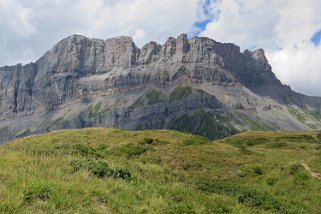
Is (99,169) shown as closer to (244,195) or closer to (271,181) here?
(244,195)

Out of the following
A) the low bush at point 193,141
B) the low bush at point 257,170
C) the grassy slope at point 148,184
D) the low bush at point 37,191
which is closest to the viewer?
the low bush at point 37,191

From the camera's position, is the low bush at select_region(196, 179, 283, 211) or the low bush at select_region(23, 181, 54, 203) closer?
the low bush at select_region(23, 181, 54, 203)

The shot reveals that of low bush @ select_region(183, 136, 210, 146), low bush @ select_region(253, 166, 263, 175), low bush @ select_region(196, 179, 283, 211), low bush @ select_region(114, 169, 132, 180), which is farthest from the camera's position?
low bush @ select_region(183, 136, 210, 146)

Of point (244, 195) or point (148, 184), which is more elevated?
point (148, 184)

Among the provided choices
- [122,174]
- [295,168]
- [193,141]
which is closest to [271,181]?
[295,168]

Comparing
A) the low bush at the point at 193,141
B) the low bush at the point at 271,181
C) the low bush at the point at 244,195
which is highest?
the low bush at the point at 193,141

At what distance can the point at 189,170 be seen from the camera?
115 ft

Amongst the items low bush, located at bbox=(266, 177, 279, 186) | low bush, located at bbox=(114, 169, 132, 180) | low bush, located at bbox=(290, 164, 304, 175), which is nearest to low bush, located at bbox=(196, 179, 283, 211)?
low bush, located at bbox=(114, 169, 132, 180)

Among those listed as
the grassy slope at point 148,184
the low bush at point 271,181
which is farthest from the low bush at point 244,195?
the low bush at point 271,181

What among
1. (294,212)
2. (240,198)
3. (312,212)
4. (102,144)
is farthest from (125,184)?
(102,144)

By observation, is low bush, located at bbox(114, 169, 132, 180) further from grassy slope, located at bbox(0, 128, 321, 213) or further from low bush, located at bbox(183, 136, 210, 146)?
low bush, located at bbox(183, 136, 210, 146)

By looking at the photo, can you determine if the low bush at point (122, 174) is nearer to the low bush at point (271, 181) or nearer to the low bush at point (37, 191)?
the low bush at point (37, 191)

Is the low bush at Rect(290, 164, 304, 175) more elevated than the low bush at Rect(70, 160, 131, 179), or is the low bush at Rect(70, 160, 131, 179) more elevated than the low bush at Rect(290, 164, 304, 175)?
the low bush at Rect(70, 160, 131, 179)

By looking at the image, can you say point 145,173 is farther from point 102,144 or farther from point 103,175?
point 102,144
